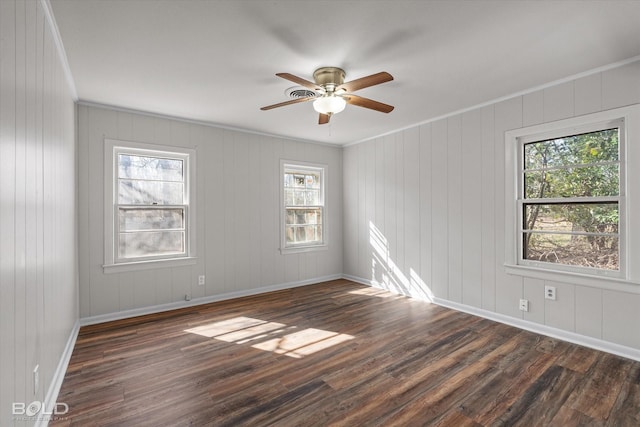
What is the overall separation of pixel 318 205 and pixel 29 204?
14.3ft

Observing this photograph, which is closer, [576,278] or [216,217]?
[576,278]

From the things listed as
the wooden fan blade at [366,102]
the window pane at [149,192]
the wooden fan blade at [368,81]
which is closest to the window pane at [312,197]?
the window pane at [149,192]

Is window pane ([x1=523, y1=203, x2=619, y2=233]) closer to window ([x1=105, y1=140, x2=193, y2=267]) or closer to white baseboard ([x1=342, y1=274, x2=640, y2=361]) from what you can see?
white baseboard ([x1=342, y1=274, x2=640, y2=361])

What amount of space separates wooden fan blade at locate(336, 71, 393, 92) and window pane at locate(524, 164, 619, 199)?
7.30 feet

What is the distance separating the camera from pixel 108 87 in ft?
10.4

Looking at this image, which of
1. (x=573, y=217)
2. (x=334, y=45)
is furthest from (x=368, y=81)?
(x=573, y=217)

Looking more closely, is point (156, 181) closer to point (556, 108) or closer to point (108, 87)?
point (108, 87)

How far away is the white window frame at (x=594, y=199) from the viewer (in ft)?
8.75

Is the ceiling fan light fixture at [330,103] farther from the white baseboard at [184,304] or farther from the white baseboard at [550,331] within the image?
the white baseboard at [184,304]

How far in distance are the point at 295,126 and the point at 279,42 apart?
2.24 metres

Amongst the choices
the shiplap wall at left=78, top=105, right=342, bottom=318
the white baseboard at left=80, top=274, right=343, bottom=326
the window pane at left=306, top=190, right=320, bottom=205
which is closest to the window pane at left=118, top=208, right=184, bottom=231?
the shiplap wall at left=78, top=105, right=342, bottom=318

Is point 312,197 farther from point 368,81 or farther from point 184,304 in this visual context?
point 368,81

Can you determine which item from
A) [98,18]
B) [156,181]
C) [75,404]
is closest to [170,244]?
[156,181]

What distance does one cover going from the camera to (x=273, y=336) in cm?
321
